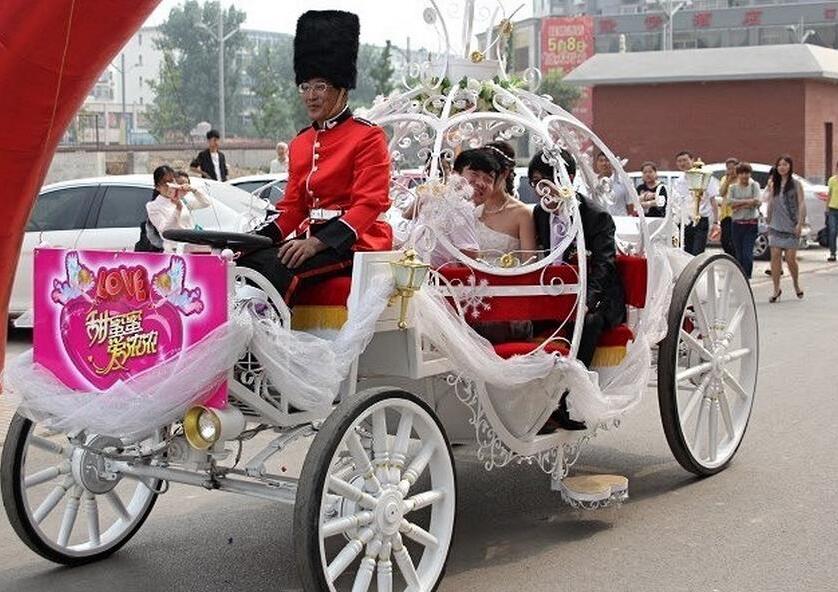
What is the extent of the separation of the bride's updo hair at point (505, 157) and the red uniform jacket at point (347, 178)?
107cm

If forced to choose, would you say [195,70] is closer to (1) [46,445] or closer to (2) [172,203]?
(2) [172,203]

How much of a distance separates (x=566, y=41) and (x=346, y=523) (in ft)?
245

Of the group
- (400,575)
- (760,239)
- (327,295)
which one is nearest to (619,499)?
(400,575)

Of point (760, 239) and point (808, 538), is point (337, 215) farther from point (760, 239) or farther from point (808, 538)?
point (760, 239)

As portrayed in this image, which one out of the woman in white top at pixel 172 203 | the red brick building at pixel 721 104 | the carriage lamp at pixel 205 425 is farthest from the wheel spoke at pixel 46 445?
the red brick building at pixel 721 104

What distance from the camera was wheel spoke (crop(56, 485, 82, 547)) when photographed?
600cm

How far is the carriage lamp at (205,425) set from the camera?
512cm

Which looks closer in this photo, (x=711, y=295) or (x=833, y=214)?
(x=711, y=295)

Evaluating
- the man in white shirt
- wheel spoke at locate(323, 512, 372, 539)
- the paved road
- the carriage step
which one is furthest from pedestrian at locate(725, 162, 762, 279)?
wheel spoke at locate(323, 512, 372, 539)

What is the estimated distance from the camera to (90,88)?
8.12 meters

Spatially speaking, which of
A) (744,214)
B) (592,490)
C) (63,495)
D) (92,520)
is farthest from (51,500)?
(744,214)

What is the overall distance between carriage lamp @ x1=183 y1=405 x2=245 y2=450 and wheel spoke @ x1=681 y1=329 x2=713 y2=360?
11.2 ft

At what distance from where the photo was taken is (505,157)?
7.16 metres

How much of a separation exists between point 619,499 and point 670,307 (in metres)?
1.32
